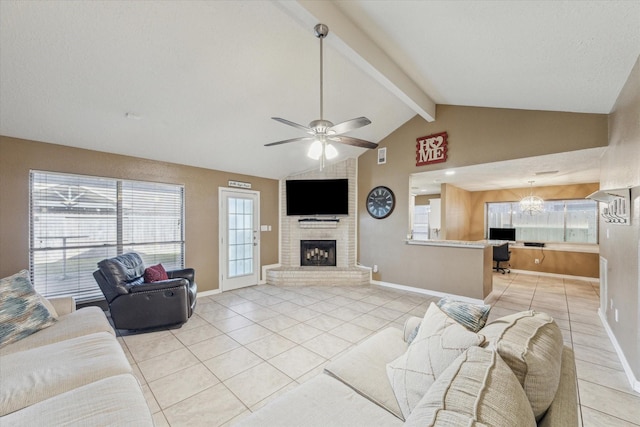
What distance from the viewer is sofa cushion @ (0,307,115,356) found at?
1.87 metres

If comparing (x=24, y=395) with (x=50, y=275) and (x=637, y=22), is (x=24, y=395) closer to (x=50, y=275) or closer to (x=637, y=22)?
(x=50, y=275)

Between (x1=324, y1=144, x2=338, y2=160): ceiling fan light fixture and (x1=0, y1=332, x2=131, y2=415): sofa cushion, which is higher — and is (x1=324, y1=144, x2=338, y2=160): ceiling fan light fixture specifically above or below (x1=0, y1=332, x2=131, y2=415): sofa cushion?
above

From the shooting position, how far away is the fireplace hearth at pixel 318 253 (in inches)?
222

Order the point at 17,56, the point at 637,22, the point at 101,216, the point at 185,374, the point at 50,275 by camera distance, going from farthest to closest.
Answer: the point at 101,216
the point at 50,275
the point at 185,374
the point at 17,56
the point at 637,22

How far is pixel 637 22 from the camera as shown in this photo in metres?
1.69

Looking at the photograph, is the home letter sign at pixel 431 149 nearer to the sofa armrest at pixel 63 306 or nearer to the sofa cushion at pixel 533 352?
the sofa cushion at pixel 533 352

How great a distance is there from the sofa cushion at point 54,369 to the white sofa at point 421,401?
1157 millimetres

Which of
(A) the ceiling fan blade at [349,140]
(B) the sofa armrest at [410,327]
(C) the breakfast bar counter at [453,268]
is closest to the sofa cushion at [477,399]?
(B) the sofa armrest at [410,327]

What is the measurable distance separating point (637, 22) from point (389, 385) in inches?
109

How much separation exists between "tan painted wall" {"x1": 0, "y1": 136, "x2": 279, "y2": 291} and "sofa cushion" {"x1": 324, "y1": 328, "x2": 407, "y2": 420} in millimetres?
3744

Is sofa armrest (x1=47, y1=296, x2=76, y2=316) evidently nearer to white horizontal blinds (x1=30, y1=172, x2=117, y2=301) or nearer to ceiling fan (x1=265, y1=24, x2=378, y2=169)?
white horizontal blinds (x1=30, y1=172, x2=117, y2=301)

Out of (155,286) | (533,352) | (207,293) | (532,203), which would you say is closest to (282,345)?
(155,286)

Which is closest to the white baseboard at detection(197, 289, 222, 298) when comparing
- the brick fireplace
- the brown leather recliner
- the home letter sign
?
the brick fireplace

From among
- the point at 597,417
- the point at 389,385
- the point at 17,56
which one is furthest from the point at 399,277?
the point at 17,56
